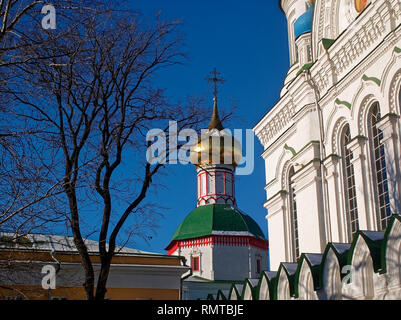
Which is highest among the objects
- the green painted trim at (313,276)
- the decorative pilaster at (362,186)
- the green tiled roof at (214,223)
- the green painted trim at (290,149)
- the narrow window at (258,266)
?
the green tiled roof at (214,223)

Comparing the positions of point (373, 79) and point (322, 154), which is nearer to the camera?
point (373, 79)

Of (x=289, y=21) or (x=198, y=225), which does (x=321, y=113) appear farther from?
(x=198, y=225)

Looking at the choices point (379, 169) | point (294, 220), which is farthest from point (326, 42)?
point (294, 220)

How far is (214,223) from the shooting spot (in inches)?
1598

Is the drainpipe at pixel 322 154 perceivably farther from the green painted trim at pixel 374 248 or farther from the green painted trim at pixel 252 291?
the green painted trim at pixel 374 248

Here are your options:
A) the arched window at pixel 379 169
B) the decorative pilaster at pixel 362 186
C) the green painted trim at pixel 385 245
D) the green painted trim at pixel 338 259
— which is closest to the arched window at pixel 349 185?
the decorative pilaster at pixel 362 186

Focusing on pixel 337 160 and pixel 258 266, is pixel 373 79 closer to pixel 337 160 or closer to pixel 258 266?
pixel 337 160

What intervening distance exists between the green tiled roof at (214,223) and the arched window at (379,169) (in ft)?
78.2

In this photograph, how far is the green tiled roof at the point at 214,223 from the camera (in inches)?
1603

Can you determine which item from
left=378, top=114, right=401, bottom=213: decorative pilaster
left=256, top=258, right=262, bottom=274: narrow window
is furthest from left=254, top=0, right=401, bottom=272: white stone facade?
left=256, top=258, right=262, bottom=274: narrow window

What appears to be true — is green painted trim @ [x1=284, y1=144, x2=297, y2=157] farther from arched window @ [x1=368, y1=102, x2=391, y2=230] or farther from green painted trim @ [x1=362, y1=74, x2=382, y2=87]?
green painted trim @ [x1=362, y1=74, x2=382, y2=87]

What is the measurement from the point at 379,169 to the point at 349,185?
1.40 meters
